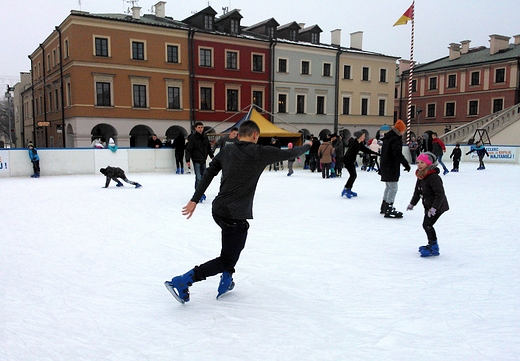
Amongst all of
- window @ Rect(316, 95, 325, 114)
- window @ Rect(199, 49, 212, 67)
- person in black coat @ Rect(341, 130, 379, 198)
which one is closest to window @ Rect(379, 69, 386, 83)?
window @ Rect(316, 95, 325, 114)

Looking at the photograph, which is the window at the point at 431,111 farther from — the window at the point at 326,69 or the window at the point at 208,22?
the window at the point at 208,22

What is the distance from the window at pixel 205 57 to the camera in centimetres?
3170

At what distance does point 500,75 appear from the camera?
41031 mm

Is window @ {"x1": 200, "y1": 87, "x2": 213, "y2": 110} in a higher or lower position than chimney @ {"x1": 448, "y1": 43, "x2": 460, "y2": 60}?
lower

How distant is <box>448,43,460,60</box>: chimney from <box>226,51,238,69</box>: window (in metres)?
27.0

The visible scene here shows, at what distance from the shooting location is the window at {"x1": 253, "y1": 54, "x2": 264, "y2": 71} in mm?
34219

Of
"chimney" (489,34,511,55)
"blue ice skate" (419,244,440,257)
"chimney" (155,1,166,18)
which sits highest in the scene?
"chimney" (155,1,166,18)

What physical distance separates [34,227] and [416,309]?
6064mm

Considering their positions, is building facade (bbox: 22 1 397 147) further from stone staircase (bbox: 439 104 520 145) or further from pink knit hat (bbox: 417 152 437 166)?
pink knit hat (bbox: 417 152 437 166)

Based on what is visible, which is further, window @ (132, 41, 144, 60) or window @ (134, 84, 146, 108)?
window @ (134, 84, 146, 108)

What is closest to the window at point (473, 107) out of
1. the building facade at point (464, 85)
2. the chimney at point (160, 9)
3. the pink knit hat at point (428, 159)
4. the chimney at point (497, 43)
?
the building facade at point (464, 85)

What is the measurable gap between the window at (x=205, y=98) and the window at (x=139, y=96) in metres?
4.30

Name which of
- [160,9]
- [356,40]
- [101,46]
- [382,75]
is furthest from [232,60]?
[382,75]

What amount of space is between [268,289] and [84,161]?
14697mm
